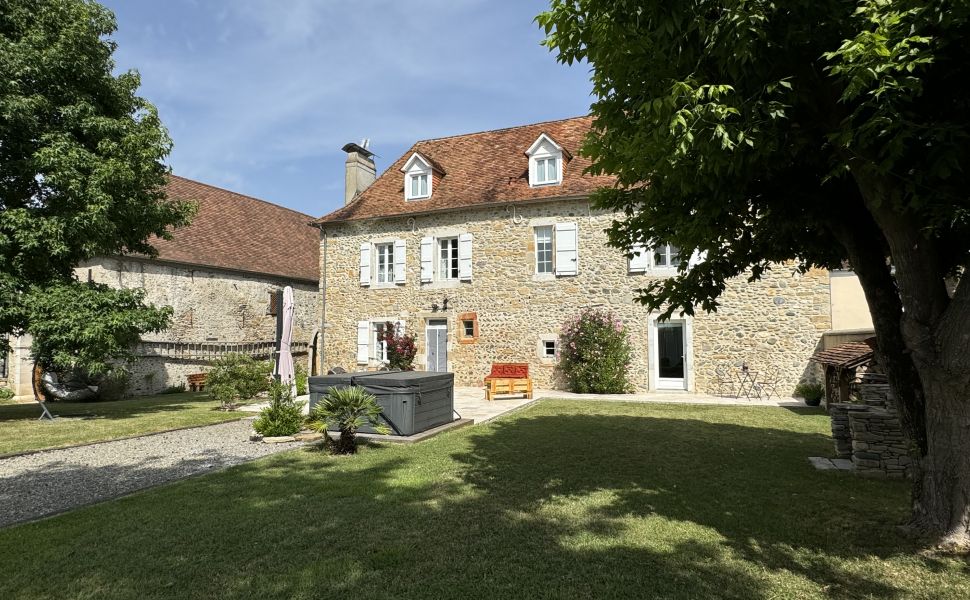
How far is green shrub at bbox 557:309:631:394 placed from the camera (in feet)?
46.9

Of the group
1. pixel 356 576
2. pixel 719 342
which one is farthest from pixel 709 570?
pixel 719 342

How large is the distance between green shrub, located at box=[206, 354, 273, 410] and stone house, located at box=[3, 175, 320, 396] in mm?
4844

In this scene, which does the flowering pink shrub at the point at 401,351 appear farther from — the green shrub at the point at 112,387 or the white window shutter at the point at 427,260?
the green shrub at the point at 112,387

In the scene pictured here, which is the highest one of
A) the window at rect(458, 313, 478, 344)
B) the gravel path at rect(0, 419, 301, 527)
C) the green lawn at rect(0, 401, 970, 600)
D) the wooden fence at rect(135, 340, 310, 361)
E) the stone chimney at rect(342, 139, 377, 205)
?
the stone chimney at rect(342, 139, 377, 205)

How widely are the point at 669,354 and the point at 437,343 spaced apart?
6884 mm

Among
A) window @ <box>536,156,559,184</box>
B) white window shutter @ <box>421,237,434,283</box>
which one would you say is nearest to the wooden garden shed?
window @ <box>536,156,559,184</box>

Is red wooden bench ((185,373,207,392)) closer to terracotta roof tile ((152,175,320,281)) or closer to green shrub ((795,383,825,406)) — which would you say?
terracotta roof tile ((152,175,320,281))

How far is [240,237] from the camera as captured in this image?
66.4 feet

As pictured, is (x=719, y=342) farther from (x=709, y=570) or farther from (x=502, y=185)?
(x=709, y=570)

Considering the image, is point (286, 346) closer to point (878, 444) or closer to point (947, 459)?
point (878, 444)

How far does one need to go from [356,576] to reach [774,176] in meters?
4.31

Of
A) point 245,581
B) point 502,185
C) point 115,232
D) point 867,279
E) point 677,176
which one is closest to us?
point 245,581

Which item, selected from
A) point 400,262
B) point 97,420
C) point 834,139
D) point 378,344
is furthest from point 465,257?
point 834,139

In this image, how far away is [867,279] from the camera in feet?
14.2
